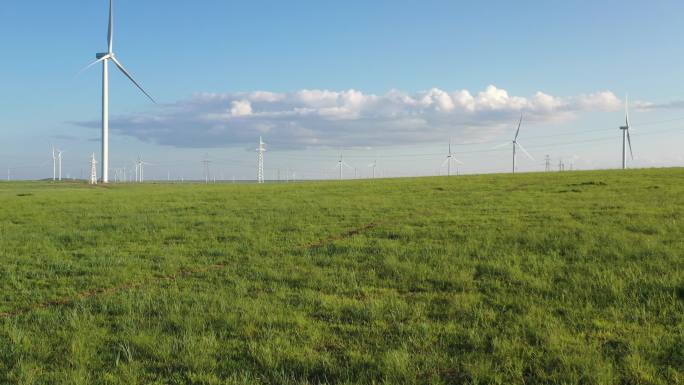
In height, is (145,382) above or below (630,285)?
below

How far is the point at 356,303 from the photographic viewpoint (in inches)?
389

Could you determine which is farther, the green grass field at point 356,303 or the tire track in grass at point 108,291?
the tire track in grass at point 108,291

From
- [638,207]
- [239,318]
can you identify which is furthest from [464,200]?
[239,318]

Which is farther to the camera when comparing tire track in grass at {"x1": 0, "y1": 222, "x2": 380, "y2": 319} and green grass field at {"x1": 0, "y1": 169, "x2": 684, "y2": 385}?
tire track in grass at {"x1": 0, "y1": 222, "x2": 380, "y2": 319}

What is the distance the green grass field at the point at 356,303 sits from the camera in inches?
276

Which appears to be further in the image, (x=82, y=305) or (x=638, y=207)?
(x=638, y=207)

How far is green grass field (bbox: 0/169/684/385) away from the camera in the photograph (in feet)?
23.0

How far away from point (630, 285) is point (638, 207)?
1414 centimetres

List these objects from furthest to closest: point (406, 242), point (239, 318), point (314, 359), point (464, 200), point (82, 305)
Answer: point (464, 200) → point (406, 242) → point (82, 305) → point (239, 318) → point (314, 359)

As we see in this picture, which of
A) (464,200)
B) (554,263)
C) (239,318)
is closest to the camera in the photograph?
(239,318)

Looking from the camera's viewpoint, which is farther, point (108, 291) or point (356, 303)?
point (108, 291)

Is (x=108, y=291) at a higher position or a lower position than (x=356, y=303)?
lower

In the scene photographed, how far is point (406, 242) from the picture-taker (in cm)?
1669

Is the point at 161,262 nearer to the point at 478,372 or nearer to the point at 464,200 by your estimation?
the point at 478,372
